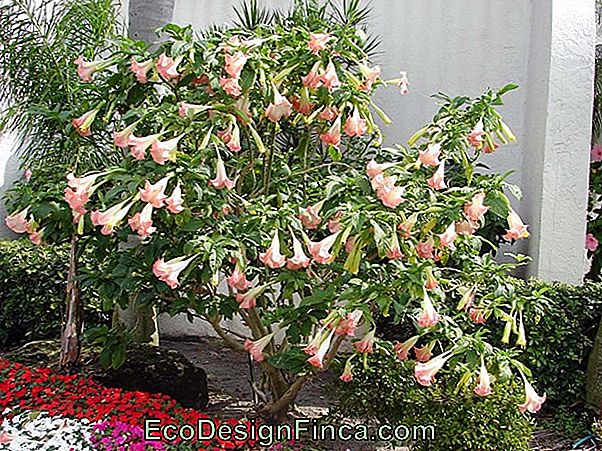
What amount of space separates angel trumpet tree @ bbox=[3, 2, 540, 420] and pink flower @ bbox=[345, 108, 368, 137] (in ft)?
0.05

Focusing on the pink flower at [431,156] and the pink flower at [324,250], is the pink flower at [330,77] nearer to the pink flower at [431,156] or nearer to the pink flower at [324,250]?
the pink flower at [431,156]

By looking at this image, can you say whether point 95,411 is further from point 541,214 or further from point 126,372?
point 541,214

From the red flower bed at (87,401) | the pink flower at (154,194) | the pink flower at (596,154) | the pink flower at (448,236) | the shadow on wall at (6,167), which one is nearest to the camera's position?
the pink flower at (154,194)

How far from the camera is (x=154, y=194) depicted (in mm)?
3000

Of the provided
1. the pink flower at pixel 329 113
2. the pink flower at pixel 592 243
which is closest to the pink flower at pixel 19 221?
the pink flower at pixel 329 113

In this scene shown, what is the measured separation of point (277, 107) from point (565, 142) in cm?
284

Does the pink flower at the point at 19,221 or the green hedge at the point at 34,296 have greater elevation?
the pink flower at the point at 19,221

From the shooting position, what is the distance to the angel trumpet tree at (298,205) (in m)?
3.17

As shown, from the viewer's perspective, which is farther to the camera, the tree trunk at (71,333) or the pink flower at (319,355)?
the tree trunk at (71,333)

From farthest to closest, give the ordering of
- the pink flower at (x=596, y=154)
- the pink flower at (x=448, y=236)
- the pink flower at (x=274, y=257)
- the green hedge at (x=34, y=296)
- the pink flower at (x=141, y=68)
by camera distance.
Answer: the pink flower at (x=596, y=154) < the green hedge at (x=34, y=296) < the pink flower at (x=141, y=68) < the pink flower at (x=448, y=236) < the pink flower at (x=274, y=257)

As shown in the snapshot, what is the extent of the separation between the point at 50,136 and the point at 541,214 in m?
3.39

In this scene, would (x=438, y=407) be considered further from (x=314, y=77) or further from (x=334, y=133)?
(x=314, y=77)

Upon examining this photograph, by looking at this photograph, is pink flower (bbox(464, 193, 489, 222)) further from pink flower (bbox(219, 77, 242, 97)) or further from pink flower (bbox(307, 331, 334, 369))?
pink flower (bbox(219, 77, 242, 97))

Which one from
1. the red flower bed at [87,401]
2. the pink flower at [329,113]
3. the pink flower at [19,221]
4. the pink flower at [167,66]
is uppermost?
the pink flower at [167,66]
